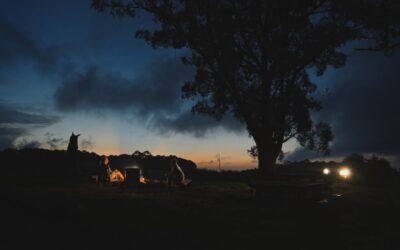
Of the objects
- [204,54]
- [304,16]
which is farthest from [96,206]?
[304,16]

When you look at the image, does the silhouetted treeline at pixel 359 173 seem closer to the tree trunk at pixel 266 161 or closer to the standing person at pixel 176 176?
the tree trunk at pixel 266 161

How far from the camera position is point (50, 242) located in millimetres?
10562

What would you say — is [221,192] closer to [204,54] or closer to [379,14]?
[204,54]

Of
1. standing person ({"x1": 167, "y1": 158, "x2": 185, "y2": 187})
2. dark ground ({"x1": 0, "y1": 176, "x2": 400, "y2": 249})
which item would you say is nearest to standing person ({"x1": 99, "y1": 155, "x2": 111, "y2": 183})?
standing person ({"x1": 167, "y1": 158, "x2": 185, "y2": 187})

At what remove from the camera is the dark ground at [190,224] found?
35.6ft

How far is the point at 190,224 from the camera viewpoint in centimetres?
1331

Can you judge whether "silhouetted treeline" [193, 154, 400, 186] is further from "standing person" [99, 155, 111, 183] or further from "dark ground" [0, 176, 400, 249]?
"dark ground" [0, 176, 400, 249]

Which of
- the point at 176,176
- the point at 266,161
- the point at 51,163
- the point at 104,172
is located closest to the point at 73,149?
the point at 104,172

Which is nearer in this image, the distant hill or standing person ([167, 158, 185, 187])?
standing person ([167, 158, 185, 187])

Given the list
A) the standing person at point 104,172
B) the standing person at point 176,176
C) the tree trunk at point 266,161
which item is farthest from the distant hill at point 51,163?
the tree trunk at point 266,161

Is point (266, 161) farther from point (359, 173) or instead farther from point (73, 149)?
point (359, 173)

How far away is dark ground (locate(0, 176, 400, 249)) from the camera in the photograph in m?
10.8

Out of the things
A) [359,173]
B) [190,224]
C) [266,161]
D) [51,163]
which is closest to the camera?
[190,224]

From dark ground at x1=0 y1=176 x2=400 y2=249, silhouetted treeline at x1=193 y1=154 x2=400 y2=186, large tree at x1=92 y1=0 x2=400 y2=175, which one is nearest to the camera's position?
dark ground at x1=0 y1=176 x2=400 y2=249
